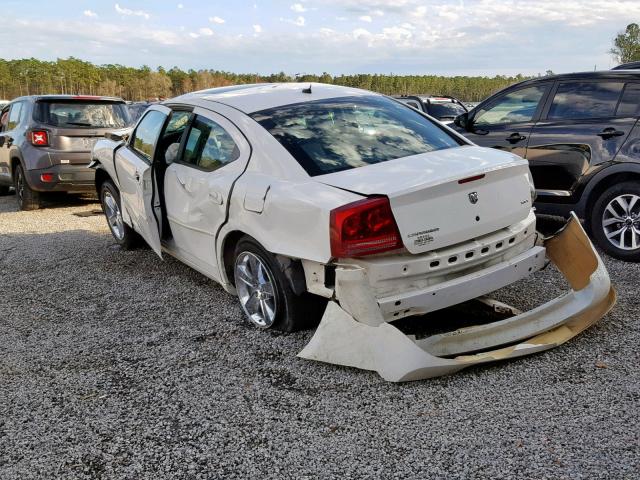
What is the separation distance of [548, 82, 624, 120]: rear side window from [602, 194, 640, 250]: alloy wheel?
87 cm

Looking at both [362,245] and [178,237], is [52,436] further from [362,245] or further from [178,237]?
[178,237]

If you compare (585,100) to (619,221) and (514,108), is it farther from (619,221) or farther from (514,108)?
(619,221)

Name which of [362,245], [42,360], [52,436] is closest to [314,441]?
[362,245]

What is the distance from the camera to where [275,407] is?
3.16 meters

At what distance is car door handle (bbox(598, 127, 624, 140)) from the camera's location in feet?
18.4

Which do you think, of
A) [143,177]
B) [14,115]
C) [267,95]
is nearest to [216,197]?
[267,95]

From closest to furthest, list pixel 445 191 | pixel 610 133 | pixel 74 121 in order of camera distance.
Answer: pixel 445 191
pixel 610 133
pixel 74 121

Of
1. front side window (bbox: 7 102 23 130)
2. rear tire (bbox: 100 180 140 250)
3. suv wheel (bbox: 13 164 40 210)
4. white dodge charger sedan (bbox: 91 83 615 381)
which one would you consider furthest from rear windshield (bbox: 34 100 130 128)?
white dodge charger sedan (bbox: 91 83 615 381)

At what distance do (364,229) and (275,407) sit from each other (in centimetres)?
107

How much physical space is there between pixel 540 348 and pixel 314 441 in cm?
150

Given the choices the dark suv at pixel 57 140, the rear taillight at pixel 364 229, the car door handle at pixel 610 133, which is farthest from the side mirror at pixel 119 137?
the car door handle at pixel 610 133

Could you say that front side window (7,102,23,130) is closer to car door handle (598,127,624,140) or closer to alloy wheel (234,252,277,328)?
alloy wheel (234,252,277,328)

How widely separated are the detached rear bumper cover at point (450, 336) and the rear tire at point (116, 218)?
3734mm

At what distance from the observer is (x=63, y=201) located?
35.4ft
